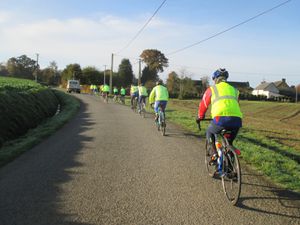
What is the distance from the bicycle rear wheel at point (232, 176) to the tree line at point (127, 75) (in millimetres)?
71908

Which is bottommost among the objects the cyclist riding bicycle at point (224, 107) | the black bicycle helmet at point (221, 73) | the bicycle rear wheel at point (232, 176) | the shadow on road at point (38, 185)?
the shadow on road at point (38, 185)

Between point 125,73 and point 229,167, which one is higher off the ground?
point 125,73

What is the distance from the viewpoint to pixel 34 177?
6512mm

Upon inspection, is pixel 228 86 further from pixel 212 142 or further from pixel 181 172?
pixel 181 172

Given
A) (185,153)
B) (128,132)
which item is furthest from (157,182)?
(128,132)

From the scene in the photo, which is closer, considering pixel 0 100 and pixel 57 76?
pixel 0 100

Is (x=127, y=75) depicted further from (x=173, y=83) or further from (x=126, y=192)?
(x=126, y=192)

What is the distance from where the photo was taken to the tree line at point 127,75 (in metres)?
85.6

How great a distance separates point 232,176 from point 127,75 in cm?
9514

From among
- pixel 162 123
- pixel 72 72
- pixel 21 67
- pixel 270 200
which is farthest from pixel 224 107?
pixel 21 67

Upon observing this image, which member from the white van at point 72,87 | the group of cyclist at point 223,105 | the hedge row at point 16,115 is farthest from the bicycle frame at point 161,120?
the white van at point 72,87

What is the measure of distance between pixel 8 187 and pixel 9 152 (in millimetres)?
2864

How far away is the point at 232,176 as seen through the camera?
5430 millimetres

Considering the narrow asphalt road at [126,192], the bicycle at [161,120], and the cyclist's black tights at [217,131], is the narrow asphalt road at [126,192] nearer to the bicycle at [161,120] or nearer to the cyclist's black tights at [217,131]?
the cyclist's black tights at [217,131]
